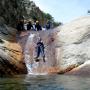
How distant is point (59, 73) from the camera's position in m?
27.6

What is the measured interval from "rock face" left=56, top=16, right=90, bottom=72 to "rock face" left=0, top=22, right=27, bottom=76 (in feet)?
11.2

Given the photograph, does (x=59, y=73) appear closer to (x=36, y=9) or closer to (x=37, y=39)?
(x=37, y=39)

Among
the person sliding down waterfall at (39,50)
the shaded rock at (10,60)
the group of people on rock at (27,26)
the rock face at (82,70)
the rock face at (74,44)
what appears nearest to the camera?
the rock face at (82,70)

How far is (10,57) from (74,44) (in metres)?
6.21

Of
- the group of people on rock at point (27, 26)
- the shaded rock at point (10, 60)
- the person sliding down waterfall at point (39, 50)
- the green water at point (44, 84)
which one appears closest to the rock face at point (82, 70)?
the person sliding down waterfall at point (39, 50)

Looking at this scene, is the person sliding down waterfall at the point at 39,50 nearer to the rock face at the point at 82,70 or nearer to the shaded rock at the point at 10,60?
the shaded rock at the point at 10,60

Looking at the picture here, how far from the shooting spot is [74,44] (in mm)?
30484

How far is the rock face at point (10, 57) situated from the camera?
2655 centimetres

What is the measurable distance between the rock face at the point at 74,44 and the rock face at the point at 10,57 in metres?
3.40

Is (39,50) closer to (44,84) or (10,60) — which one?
(10,60)

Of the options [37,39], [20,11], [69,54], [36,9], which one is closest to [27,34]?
[37,39]

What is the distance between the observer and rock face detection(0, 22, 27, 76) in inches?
1045

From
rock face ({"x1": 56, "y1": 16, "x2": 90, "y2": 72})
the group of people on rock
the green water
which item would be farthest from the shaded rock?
the group of people on rock

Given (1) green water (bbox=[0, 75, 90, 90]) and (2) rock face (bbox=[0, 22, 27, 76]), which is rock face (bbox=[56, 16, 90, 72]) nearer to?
(2) rock face (bbox=[0, 22, 27, 76])
